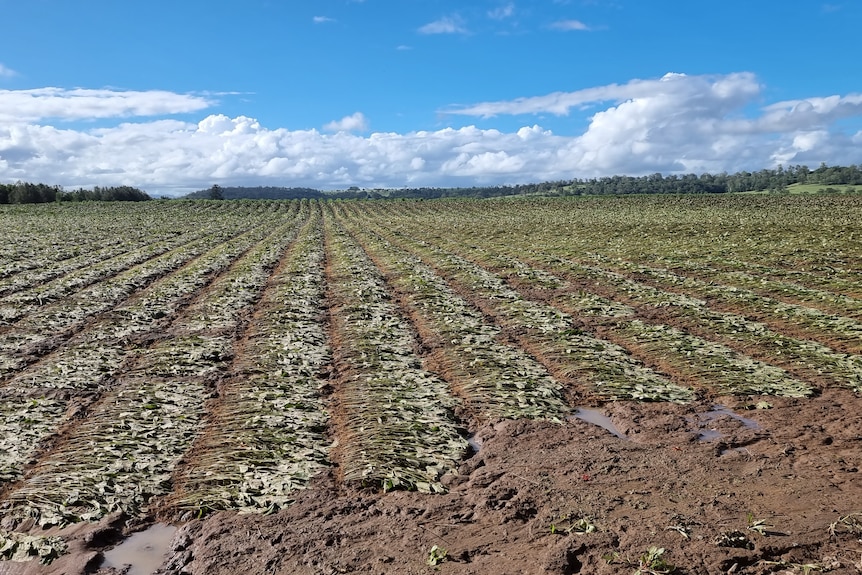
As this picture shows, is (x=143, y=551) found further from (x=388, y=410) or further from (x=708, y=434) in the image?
(x=708, y=434)

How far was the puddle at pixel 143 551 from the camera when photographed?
17.9ft

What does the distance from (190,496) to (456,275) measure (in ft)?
56.5

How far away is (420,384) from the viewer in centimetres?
1012

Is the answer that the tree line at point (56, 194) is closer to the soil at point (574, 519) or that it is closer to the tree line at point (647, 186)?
the tree line at point (647, 186)

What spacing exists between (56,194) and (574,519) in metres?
141

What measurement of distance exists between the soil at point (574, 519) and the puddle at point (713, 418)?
3.8 inches

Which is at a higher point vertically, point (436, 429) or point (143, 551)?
point (436, 429)

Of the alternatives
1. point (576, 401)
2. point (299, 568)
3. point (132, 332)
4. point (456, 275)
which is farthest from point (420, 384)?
point (456, 275)

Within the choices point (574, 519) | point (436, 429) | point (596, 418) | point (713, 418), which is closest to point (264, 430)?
point (436, 429)

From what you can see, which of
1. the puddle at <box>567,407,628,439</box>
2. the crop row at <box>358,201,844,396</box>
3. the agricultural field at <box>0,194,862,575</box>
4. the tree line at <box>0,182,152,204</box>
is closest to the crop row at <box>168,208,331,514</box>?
the agricultural field at <box>0,194,862,575</box>

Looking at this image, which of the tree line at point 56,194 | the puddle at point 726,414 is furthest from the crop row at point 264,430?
the tree line at point 56,194

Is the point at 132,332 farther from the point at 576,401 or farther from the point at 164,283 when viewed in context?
the point at 576,401

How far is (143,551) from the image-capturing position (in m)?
5.67

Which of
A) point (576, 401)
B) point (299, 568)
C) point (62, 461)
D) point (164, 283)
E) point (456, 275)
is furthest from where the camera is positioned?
point (456, 275)
